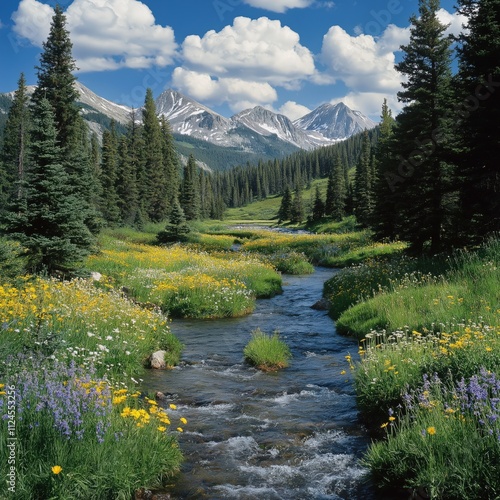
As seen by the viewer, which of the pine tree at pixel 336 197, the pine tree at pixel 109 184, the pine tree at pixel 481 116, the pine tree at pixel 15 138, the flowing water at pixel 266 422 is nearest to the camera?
the flowing water at pixel 266 422

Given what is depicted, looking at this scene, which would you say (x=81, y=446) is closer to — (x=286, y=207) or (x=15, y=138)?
(x=15, y=138)

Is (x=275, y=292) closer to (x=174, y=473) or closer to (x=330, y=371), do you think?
(x=330, y=371)

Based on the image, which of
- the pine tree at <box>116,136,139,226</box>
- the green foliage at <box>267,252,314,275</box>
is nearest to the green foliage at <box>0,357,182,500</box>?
the green foliage at <box>267,252,314,275</box>

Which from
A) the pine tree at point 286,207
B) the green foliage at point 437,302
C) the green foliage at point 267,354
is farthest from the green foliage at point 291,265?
the pine tree at point 286,207

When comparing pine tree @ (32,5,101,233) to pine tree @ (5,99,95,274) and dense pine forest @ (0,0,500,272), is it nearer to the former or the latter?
dense pine forest @ (0,0,500,272)

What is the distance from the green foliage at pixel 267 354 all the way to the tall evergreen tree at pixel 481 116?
11.0 m

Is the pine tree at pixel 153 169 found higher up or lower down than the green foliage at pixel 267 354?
higher up

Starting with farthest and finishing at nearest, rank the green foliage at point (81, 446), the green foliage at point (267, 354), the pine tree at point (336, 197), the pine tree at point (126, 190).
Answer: the pine tree at point (336, 197), the pine tree at point (126, 190), the green foliage at point (267, 354), the green foliage at point (81, 446)

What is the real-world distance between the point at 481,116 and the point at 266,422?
15.1 meters

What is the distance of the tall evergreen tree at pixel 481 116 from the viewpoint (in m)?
16.3

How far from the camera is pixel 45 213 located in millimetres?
14516

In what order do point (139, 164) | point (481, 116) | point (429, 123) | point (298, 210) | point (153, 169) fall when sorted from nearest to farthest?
point (481, 116) < point (429, 123) < point (139, 164) < point (153, 169) < point (298, 210)

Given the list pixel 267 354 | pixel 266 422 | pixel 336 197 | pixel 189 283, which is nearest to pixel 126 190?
pixel 189 283

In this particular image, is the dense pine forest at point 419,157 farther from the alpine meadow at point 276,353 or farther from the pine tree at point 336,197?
the pine tree at point 336,197
